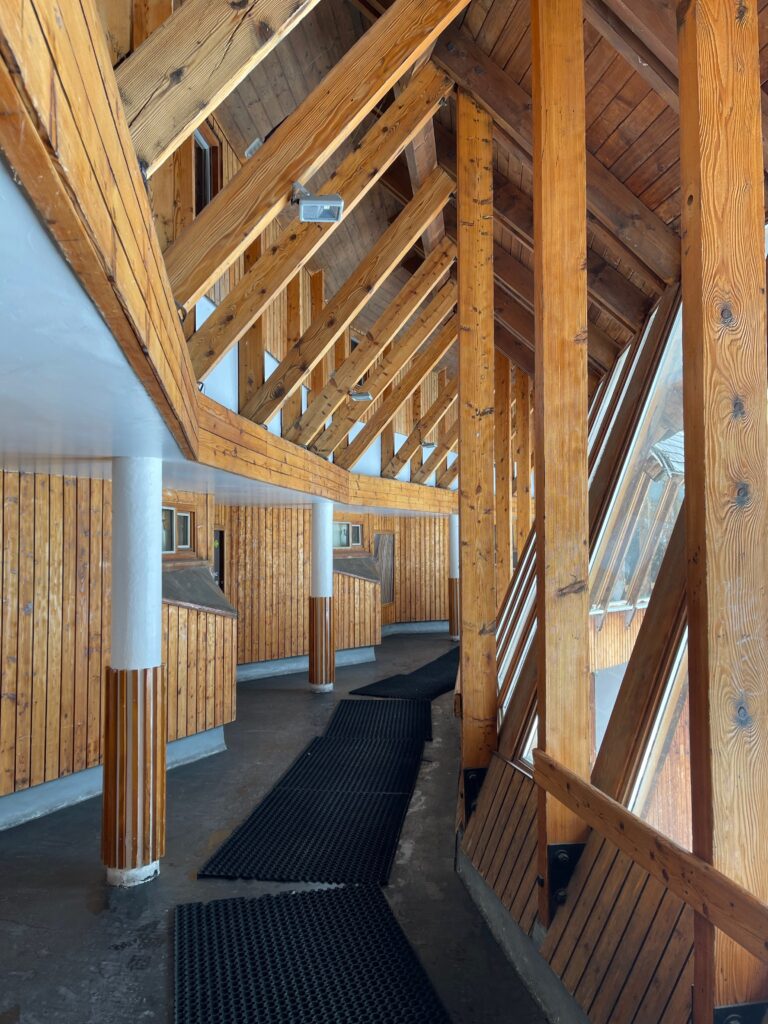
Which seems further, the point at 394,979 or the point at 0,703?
the point at 0,703

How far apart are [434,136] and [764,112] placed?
3.59 metres

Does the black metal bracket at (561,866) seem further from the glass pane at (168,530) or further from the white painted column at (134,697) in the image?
the glass pane at (168,530)

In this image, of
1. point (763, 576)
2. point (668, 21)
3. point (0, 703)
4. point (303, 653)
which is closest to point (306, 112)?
point (668, 21)

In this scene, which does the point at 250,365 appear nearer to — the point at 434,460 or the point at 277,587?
the point at 277,587

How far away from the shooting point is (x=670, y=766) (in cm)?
245

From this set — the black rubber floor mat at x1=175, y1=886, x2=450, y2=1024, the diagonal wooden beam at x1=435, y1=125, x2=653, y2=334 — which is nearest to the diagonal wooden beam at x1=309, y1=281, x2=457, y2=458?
the diagonal wooden beam at x1=435, y1=125, x2=653, y2=334

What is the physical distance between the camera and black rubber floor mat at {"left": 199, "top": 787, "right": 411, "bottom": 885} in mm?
4156

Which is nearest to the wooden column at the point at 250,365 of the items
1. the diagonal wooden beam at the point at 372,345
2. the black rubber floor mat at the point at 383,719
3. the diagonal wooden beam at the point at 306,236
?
the diagonal wooden beam at the point at 372,345

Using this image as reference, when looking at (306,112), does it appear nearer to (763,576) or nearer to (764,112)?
(764,112)

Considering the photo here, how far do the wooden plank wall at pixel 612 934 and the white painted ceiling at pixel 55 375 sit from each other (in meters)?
2.28

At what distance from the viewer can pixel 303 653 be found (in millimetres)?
10734

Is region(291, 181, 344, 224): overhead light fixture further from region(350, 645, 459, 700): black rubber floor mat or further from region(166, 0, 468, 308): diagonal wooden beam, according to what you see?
region(350, 645, 459, 700): black rubber floor mat

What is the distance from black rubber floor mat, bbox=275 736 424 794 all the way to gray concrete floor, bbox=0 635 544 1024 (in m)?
0.15

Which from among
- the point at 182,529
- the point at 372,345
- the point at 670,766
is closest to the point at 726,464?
the point at 670,766
